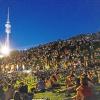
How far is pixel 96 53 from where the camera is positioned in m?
50.7

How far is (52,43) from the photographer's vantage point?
6762 cm

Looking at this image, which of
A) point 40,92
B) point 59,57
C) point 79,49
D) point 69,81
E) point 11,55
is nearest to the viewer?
point 69,81

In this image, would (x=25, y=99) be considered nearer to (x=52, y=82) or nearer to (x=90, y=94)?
(x=90, y=94)

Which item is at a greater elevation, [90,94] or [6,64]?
[6,64]

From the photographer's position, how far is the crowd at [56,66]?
27.8 meters

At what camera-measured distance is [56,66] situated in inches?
2480

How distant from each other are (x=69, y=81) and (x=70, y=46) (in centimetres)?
2718

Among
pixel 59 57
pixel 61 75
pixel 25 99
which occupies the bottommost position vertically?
pixel 25 99

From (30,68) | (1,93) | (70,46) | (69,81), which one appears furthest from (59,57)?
(1,93)

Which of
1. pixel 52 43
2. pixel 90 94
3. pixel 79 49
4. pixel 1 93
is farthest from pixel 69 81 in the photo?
pixel 52 43

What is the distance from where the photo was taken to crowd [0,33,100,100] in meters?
27.8

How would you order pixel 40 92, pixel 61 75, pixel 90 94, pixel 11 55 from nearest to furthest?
pixel 90 94
pixel 40 92
pixel 61 75
pixel 11 55

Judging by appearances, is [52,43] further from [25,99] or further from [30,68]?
[25,99]

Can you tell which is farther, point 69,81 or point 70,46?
point 70,46
